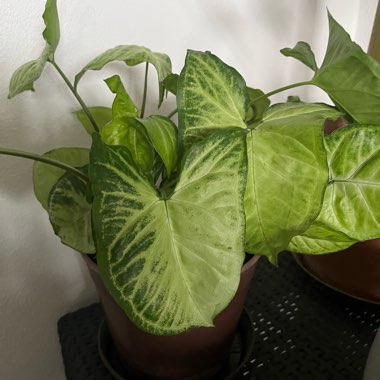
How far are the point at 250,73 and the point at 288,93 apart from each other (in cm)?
14

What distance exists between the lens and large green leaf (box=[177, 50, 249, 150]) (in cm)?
39

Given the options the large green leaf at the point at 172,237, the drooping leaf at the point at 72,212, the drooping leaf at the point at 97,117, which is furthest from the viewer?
the drooping leaf at the point at 97,117

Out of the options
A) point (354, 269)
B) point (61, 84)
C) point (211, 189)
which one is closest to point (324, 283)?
point (354, 269)

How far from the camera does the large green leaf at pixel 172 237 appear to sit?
12.8 inches

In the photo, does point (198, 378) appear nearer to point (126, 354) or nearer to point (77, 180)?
point (126, 354)

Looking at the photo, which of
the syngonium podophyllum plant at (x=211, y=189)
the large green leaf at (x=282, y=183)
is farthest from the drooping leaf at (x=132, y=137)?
the large green leaf at (x=282, y=183)

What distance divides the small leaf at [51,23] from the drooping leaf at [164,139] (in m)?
0.17

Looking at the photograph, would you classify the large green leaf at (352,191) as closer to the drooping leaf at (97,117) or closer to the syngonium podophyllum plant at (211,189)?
the syngonium podophyllum plant at (211,189)

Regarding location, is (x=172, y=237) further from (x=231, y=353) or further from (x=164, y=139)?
(x=231, y=353)

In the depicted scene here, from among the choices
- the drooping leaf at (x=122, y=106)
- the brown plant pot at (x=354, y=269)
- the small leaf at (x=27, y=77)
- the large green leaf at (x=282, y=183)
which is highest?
the small leaf at (x=27, y=77)

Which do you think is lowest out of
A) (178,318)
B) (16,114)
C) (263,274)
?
(263,274)

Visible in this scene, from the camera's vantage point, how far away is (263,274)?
0.79 m

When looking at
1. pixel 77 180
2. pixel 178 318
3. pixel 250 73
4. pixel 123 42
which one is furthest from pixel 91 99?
pixel 178 318

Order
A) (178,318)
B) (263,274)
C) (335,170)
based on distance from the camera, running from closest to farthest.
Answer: (178,318)
(335,170)
(263,274)
